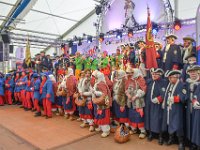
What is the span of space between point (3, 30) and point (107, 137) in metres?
11.5

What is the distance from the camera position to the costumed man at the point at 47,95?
21.1ft

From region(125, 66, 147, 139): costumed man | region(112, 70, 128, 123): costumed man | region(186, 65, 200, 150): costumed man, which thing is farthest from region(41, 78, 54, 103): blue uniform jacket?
region(186, 65, 200, 150): costumed man

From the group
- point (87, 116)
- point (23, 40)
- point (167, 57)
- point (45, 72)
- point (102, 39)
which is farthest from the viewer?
point (23, 40)

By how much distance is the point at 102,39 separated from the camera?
11938 millimetres

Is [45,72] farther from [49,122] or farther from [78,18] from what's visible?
[78,18]

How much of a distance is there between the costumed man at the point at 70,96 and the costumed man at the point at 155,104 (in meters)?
2.34

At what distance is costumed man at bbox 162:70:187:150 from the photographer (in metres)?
3.77

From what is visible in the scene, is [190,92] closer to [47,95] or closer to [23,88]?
[47,95]

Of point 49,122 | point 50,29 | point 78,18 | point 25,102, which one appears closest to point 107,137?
point 49,122

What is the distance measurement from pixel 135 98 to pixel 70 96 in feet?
7.35

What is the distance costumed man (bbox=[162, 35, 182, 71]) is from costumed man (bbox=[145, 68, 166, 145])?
2.50ft

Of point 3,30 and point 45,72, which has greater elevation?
point 3,30

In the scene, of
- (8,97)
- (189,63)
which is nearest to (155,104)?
(189,63)

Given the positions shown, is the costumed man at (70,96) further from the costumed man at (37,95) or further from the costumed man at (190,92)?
the costumed man at (190,92)
